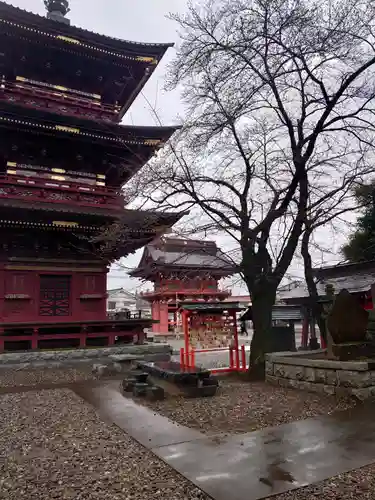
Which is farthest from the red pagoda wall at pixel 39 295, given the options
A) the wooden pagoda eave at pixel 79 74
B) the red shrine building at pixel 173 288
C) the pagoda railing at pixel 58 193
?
the red shrine building at pixel 173 288

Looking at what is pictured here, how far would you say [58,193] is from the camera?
16078mm

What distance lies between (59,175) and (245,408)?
523 inches

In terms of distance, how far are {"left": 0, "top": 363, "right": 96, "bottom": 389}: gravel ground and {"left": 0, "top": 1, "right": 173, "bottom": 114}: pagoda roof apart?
12.5 meters

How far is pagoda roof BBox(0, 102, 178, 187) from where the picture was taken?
50.2ft

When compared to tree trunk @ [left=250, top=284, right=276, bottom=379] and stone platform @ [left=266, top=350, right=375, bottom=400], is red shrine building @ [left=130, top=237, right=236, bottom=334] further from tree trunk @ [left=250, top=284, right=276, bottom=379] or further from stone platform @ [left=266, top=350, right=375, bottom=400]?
stone platform @ [left=266, top=350, right=375, bottom=400]

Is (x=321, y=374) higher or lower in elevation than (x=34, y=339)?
lower

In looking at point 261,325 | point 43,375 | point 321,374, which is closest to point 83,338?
point 43,375

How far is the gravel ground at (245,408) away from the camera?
6395mm

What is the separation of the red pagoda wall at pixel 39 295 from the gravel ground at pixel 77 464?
8.69 m

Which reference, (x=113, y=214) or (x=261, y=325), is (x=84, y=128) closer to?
(x=113, y=214)

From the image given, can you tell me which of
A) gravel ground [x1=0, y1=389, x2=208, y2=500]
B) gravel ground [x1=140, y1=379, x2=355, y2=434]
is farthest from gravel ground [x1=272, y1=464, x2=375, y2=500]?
gravel ground [x1=140, y1=379, x2=355, y2=434]

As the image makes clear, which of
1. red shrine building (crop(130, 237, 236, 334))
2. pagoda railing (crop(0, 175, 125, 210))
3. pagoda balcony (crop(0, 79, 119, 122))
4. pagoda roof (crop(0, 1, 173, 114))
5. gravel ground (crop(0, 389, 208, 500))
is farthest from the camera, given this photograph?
red shrine building (crop(130, 237, 236, 334))

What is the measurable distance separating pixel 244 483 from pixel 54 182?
14.9 metres

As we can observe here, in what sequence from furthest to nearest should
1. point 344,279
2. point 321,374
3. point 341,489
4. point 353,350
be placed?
point 344,279
point 353,350
point 321,374
point 341,489
